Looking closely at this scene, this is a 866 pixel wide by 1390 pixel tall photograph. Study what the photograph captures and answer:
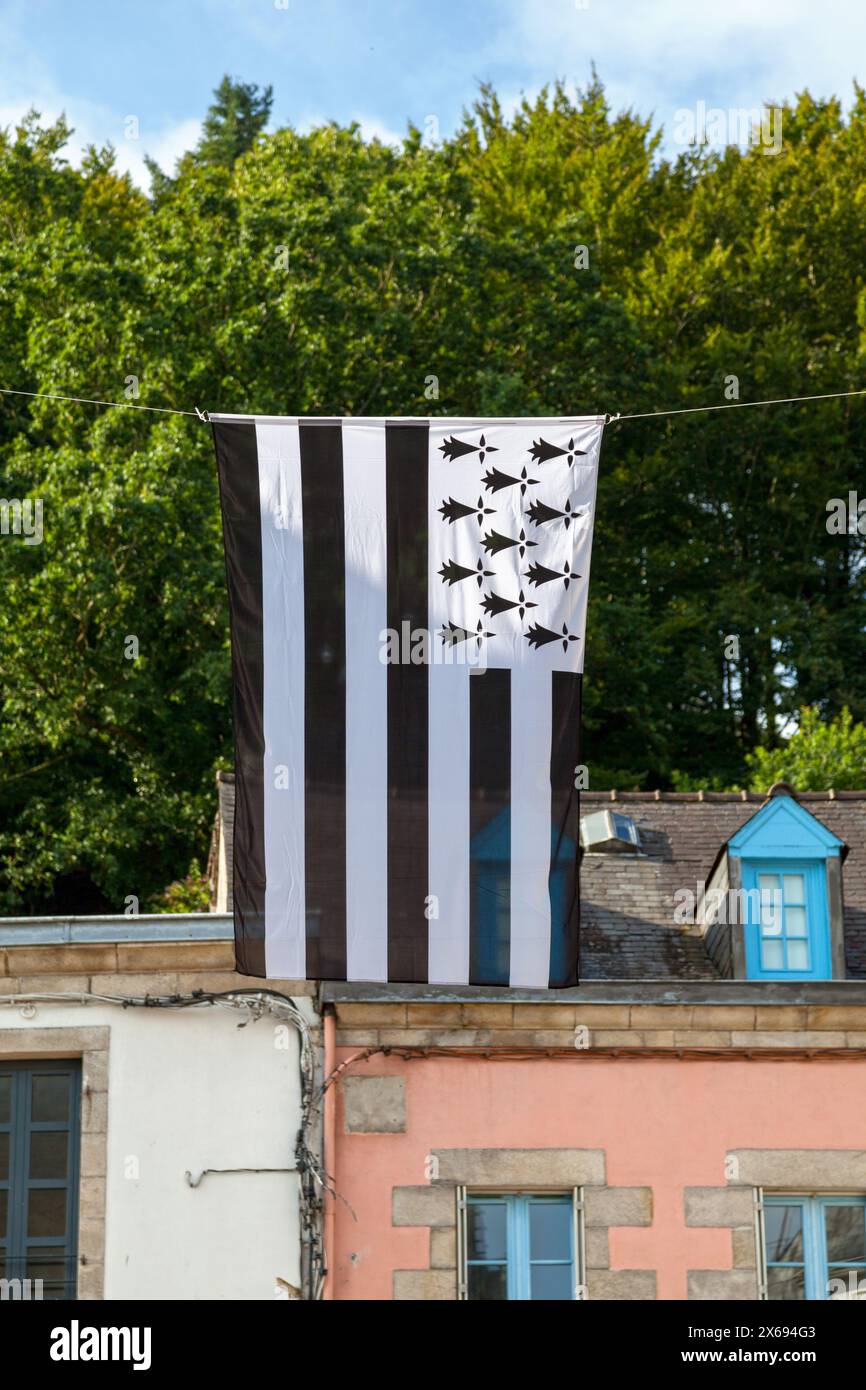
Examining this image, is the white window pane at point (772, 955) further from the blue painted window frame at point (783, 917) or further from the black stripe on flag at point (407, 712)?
the black stripe on flag at point (407, 712)

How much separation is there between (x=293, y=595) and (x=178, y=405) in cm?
1932

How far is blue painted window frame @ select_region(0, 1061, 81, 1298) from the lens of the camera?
1292cm

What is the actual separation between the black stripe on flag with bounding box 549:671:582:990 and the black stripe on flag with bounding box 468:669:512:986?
0.91 feet

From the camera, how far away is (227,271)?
3152 centimetres

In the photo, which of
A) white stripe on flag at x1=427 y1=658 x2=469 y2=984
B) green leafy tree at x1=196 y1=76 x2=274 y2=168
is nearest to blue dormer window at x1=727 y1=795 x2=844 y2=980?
white stripe on flag at x1=427 y1=658 x2=469 y2=984

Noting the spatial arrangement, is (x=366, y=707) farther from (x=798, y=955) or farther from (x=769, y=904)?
(x=798, y=955)

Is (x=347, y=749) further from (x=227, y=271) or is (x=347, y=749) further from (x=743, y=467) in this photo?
(x=743, y=467)

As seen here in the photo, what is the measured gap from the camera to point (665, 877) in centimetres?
1603

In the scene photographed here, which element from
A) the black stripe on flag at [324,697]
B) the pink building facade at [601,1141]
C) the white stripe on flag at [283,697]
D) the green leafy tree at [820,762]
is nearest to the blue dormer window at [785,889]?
the pink building facade at [601,1141]

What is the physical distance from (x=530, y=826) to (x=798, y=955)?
12.4 feet

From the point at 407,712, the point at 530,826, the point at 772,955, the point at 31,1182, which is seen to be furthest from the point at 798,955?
the point at 31,1182

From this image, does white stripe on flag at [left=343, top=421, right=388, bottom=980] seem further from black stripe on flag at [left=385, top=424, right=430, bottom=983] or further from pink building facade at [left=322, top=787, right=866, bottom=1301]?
pink building facade at [left=322, top=787, right=866, bottom=1301]
